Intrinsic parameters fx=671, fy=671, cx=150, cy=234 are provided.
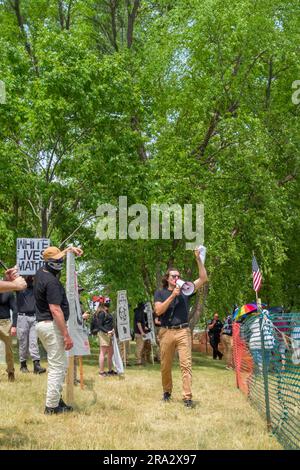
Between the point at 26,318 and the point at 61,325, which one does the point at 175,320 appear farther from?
the point at 26,318

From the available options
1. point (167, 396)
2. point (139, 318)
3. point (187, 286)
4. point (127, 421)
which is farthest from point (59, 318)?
point (139, 318)

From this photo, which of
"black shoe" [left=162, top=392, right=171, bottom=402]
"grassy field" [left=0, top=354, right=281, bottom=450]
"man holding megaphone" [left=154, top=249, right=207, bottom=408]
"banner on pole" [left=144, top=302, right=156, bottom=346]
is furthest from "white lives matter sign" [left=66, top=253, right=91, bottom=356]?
"banner on pole" [left=144, top=302, right=156, bottom=346]

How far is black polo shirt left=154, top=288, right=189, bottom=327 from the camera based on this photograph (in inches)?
389

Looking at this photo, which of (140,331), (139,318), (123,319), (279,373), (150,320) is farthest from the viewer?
(150,320)

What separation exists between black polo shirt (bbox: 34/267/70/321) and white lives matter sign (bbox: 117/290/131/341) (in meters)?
9.71

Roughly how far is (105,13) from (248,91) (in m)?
6.82

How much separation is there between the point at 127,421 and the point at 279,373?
1872 millimetres

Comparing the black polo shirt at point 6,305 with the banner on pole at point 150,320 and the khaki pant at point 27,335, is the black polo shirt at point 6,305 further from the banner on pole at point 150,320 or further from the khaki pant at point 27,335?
the banner on pole at point 150,320

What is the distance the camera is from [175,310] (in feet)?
32.4

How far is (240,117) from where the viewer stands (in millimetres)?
22906

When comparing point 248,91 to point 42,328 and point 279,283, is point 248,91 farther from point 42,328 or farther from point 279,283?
point 42,328

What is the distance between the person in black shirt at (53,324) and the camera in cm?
809

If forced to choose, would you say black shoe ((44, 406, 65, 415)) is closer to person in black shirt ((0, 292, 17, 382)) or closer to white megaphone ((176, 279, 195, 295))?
white megaphone ((176, 279, 195, 295))

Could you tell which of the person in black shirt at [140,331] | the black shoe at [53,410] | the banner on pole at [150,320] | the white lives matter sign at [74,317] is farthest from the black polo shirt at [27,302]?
the banner on pole at [150,320]
